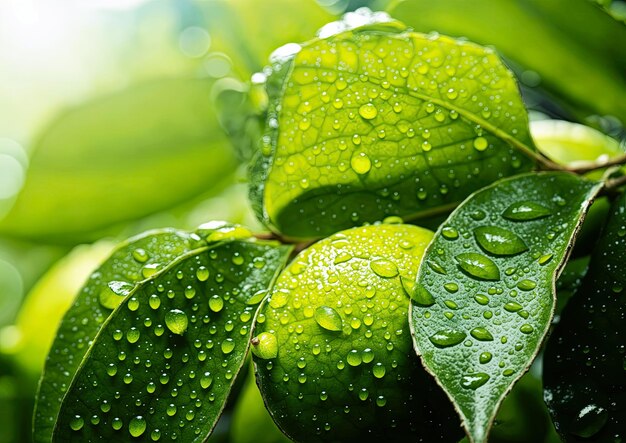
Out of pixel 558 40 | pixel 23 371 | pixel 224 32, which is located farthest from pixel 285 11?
pixel 23 371

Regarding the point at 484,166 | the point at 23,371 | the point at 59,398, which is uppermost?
the point at 484,166

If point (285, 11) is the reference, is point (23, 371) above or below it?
below

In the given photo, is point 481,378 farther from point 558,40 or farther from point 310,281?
point 558,40

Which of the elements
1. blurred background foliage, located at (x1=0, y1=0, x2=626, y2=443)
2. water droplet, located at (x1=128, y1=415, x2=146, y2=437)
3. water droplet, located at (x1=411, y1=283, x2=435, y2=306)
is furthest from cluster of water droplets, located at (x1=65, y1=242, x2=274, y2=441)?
blurred background foliage, located at (x1=0, y1=0, x2=626, y2=443)

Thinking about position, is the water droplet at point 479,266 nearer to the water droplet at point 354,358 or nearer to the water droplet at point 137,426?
the water droplet at point 354,358

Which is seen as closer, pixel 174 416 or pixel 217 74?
pixel 174 416
